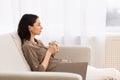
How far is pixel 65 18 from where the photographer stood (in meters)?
3.06

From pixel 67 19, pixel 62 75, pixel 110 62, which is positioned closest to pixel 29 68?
pixel 62 75

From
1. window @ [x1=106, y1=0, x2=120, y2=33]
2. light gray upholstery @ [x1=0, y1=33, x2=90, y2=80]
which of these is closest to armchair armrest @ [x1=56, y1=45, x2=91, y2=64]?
light gray upholstery @ [x1=0, y1=33, x2=90, y2=80]

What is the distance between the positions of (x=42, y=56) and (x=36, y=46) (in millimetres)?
103

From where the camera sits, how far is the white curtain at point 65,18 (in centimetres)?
304

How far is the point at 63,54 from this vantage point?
2615 millimetres

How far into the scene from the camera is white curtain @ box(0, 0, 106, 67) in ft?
9.97

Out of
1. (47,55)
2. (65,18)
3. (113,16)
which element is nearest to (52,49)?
(47,55)

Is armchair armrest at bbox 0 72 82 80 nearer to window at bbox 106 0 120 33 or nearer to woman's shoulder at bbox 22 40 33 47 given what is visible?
woman's shoulder at bbox 22 40 33 47

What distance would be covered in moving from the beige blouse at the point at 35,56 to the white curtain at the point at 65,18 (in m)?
0.89

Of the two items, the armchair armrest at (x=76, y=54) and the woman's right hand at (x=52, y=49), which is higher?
the woman's right hand at (x=52, y=49)

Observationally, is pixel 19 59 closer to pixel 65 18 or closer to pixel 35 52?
pixel 35 52

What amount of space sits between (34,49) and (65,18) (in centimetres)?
102

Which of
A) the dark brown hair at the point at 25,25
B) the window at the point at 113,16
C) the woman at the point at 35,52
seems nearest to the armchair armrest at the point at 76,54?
the woman at the point at 35,52

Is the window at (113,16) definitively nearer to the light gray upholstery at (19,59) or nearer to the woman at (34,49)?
the light gray upholstery at (19,59)
